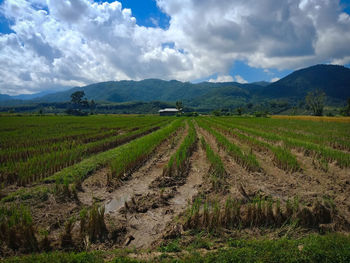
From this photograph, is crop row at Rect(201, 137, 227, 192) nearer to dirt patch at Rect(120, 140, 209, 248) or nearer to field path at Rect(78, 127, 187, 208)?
dirt patch at Rect(120, 140, 209, 248)

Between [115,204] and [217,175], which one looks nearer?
[115,204]

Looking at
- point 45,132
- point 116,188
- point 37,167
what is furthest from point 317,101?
point 37,167

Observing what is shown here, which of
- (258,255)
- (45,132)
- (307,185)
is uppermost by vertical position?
(45,132)

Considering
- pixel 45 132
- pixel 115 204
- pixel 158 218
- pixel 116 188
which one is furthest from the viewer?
pixel 45 132

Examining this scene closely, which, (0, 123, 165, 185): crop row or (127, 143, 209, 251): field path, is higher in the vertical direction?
(0, 123, 165, 185): crop row

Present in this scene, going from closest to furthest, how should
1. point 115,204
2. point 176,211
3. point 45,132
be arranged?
point 176,211 < point 115,204 < point 45,132

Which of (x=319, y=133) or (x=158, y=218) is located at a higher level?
(x=319, y=133)

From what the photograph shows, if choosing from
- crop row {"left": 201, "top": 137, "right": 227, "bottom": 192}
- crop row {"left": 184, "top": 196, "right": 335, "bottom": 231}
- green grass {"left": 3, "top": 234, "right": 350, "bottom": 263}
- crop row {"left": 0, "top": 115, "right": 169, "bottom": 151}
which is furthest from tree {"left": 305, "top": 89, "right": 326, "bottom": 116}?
green grass {"left": 3, "top": 234, "right": 350, "bottom": 263}

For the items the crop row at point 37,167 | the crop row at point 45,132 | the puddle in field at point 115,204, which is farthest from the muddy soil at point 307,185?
the crop row at point 45,132

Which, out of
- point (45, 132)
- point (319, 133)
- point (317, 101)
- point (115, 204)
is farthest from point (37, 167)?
point (317, 101)

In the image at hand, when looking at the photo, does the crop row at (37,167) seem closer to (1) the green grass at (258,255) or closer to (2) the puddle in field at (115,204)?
(2) the puddle in field at (115,204)

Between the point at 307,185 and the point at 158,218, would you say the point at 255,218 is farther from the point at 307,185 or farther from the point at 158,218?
the point at 307,185

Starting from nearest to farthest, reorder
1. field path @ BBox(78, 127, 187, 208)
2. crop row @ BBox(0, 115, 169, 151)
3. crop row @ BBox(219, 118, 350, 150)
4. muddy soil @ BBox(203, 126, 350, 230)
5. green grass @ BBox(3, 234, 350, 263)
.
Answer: green grass @ BBox(3, 234, 350, 263)
muddy soil @ BBox(203, 126, 350, 230)
field path @ BBox(78, 127, 187, 208)
crop row @ BBox(0, 115, 169, 151)
crop row @ BBox(219, 118, 350, 150)

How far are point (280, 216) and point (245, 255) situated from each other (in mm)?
1566
